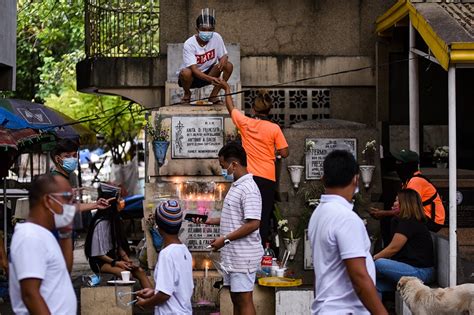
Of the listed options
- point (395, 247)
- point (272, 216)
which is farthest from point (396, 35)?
point (395, 247)

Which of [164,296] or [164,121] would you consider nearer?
[164,296]

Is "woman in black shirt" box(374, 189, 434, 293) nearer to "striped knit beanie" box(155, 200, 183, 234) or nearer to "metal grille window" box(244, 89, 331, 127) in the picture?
"striped knit beanie" box(155, 200, 183, 234)

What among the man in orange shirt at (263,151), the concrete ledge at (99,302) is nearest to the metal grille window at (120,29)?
the man in orange shirt at (263,151)

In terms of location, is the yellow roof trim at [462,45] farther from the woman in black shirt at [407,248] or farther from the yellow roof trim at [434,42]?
the woman in black shirt at [407,248]

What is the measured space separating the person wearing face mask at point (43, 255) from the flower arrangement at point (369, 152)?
330 inches

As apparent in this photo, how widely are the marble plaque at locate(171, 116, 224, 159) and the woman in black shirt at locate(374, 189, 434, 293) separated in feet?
11.4

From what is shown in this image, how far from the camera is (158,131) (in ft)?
45.5

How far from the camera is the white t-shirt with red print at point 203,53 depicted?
14.2 metres

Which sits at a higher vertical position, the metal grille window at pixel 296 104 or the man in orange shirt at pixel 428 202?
the metal grille window at pixel 296 104

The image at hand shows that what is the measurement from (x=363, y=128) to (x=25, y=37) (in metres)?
19.5

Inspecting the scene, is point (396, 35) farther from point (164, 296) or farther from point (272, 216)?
point (164, 296)

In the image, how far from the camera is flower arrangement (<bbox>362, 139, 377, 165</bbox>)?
46.3 feet

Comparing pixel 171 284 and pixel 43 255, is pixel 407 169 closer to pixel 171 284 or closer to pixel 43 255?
pixel 171 284

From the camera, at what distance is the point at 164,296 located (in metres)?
7.48
